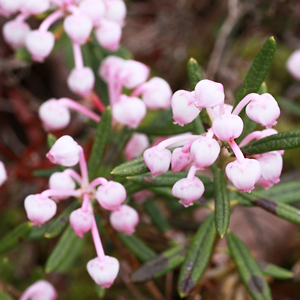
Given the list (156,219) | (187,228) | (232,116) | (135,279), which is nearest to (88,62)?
(156,219)

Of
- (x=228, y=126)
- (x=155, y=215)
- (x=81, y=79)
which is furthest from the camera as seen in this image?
(x=155, y=215)

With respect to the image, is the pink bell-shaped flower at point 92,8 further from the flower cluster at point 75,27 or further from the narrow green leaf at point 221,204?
the narrow green leaf at point 221,204

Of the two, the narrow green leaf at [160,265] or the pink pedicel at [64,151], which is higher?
the pink pedicel at [64,151]

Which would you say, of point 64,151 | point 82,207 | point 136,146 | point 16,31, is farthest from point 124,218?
point 16,31

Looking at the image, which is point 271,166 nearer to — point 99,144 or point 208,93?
point 208,93

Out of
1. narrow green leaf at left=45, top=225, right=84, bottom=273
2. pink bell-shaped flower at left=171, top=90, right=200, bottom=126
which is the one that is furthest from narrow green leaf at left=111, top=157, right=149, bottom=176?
narrow green leaf at left=45, top=225, right=84, bottom=273

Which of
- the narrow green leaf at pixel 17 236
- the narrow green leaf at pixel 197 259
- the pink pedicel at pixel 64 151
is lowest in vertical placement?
the narrow green leaf at pixel 17 236

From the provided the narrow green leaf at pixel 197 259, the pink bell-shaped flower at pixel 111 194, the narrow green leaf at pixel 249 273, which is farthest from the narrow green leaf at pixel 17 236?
the narrow green leaf at pixel 249 273
